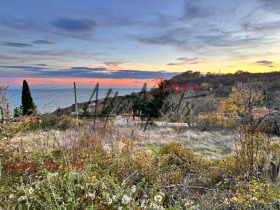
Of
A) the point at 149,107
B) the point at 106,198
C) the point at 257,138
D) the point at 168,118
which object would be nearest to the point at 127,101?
the point at 149,107

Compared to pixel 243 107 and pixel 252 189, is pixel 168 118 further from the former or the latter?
pixel 252 189

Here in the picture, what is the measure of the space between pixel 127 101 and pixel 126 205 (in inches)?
725

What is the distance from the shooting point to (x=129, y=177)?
10.4 ft

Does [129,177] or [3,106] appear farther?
[3,106]

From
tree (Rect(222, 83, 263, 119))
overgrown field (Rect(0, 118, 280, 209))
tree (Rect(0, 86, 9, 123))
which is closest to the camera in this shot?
overgrown field (Rect(0, 118, 280, 209))

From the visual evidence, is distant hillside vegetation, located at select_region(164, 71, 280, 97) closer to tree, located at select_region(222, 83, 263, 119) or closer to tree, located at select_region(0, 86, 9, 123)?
tree, located at select_region(222, 83, 263, 119)

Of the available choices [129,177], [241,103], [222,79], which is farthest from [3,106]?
[222,79]

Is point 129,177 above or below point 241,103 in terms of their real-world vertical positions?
below

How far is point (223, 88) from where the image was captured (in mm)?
28953

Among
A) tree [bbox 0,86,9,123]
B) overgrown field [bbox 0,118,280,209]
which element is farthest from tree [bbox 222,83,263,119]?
tree [bbox 0,86,9,123]

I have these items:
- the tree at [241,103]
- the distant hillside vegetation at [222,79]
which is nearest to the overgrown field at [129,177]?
the tree at [241,103]

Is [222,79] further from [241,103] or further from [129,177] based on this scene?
[129,177]

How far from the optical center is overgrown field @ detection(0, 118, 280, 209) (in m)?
2.05

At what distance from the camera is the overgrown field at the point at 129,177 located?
80.7 inches
